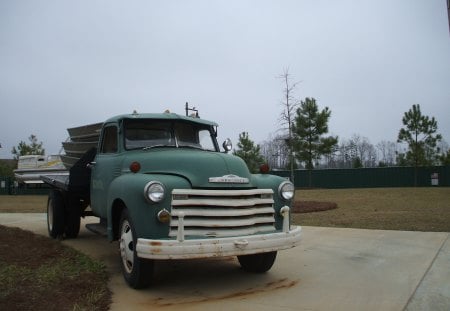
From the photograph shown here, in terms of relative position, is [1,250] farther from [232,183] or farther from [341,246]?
[341,246]

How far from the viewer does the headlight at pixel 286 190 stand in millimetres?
5973

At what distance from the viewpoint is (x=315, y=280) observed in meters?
5.93

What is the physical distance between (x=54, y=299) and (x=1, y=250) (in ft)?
9.91

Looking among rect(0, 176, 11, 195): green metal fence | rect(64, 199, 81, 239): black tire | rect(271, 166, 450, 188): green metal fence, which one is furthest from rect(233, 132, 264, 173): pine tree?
rect(64, 199, 81, 239): black tire

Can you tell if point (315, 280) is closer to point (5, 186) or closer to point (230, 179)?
point (230, 179)

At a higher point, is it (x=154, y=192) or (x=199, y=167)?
(x=199, y=167)

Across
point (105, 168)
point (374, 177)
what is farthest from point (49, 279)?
point (374, 177)

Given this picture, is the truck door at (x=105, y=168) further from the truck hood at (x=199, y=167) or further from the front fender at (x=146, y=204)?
the front fender at (x=146, y=204)

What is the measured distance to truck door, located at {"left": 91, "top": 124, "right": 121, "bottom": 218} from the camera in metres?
6.71

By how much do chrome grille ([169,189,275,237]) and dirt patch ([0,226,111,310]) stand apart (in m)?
1.19

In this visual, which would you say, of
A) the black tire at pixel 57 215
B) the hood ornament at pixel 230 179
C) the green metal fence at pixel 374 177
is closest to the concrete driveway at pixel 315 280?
the black tire at pixel 57 215

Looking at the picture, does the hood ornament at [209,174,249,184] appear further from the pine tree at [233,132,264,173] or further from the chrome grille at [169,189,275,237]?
the pine tree at [233,132,264,173]

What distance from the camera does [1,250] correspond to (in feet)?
24.3

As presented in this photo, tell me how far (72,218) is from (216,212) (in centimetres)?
486
